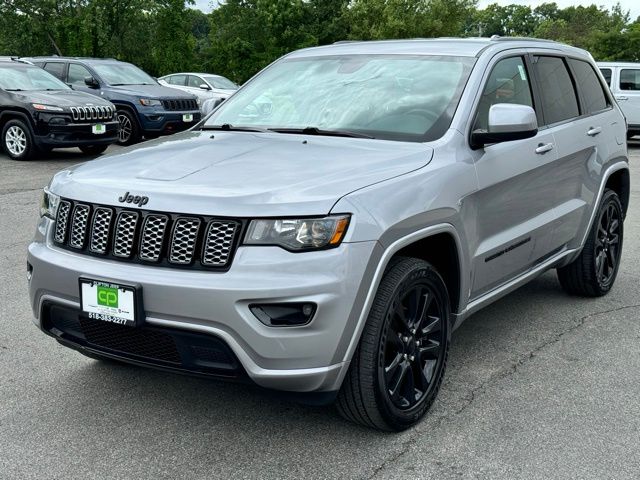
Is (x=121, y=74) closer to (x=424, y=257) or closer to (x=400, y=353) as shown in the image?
(x=424, y=257)

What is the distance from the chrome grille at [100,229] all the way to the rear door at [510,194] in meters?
1.69

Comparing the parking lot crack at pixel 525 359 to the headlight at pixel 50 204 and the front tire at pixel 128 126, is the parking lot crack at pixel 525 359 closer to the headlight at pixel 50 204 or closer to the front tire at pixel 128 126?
the headlight at pixel 50 204

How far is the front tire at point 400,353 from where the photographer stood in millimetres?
3393

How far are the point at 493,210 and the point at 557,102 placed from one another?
4.59 feet

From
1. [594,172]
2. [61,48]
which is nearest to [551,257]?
[594,172]

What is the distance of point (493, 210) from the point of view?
4238 mm

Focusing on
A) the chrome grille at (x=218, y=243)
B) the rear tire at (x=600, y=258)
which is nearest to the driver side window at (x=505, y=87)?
the rear tire at (x=600, y=258)

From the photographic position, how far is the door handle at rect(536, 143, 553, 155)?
473cm

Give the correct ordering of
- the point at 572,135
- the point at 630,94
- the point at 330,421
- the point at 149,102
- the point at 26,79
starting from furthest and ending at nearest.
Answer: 1. the point at 630,94
2. the point at 149,102
3. the point at 26,79
4. the point at 572,135
5. the point at 330,421

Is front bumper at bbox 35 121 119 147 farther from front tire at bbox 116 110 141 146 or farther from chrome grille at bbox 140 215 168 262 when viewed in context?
chrome grille at bbox 140 215 168 262

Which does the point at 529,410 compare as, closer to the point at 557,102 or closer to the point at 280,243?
the point at 280,243

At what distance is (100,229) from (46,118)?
10563mm

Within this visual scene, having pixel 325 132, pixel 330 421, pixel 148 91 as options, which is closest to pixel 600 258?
pixel 325 132

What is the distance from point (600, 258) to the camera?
5871mm
